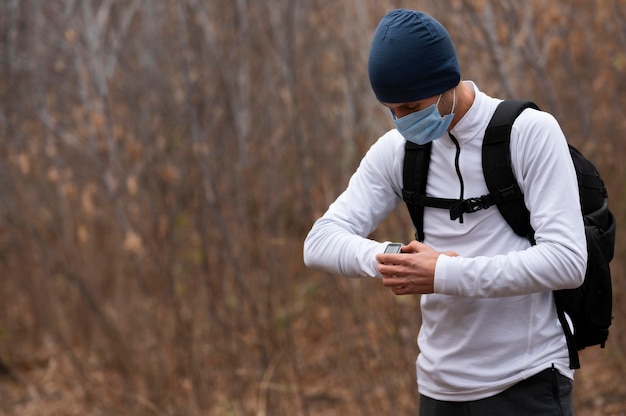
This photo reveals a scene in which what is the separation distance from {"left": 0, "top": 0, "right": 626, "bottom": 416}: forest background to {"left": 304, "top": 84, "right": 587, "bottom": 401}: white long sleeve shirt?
1.74m

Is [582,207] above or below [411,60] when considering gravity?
below

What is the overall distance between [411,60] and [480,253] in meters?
0.45

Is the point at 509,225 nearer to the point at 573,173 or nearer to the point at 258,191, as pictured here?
the point at 573,173

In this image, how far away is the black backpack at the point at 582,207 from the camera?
72.7 inches

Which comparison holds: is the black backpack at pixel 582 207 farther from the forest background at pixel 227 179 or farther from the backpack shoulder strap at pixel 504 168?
the forest background at pixel 227 179

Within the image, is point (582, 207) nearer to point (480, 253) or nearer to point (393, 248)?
point (480, 253)

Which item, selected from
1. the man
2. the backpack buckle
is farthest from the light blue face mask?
the backpack buckle

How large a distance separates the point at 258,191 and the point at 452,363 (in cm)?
348

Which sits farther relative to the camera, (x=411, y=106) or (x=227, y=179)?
(x=227, y=179)

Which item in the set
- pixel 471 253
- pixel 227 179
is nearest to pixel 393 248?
pixel 471 253

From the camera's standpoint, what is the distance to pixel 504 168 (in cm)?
184

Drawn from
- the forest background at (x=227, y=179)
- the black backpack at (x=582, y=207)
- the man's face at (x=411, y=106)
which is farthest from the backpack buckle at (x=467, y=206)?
the forest background at (x=227, y=179)

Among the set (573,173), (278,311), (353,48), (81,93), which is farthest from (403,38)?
(81,93)

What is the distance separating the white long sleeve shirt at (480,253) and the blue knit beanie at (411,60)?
12cm
